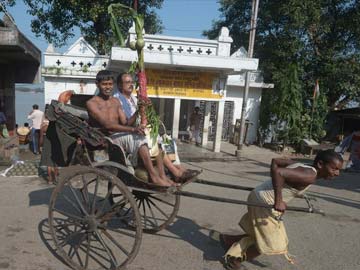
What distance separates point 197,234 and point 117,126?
1.98 metres

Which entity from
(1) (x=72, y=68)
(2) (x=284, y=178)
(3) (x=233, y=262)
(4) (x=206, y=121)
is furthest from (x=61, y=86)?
(2) (x=284, y=178)

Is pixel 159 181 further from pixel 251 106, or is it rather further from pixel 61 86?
pixel 251 106

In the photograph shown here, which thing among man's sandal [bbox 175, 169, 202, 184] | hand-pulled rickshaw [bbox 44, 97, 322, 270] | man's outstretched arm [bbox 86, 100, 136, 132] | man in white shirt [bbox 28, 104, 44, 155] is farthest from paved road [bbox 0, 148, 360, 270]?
man in white shirt [bbox 28, 104, 44, 155]

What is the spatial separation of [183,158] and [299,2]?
27.0ft

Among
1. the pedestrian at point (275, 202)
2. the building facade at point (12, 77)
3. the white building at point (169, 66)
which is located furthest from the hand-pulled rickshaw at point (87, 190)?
the building facade at point (12, 77)

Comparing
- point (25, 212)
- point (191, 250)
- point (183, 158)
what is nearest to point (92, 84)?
point (183, 158)

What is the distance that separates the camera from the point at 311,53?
1584 cm

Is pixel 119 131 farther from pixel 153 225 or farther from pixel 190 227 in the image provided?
pixel 190 227

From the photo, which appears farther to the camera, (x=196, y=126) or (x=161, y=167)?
(x=196, y=126)

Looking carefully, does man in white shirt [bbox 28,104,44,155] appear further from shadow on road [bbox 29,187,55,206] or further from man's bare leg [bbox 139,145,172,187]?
man's bare leg [bbox 139,145,172,187]

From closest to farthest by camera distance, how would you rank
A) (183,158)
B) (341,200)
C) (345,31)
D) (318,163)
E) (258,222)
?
(318,163) → (258,222) → (341,200) → (183,158) → (345,31)

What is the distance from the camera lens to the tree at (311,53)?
14422 millimetres

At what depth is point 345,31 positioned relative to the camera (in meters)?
15.7

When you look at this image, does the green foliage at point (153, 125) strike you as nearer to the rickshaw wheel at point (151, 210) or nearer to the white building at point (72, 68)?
the rickshaw wheel at point (151, 210)
